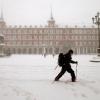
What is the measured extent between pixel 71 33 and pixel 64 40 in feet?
10.9

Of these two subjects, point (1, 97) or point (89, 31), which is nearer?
point (1, 97)

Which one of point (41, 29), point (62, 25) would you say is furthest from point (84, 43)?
point (41, 29)

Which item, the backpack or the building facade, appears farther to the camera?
the building facade

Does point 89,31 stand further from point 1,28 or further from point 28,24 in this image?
point 1,28

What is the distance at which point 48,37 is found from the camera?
82875mm

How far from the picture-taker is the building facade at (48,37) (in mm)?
82062

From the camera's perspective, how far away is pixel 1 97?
5.12 m

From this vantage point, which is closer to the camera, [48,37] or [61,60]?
[61,60]

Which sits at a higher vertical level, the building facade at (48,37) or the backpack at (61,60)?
the building facade at (48,37)

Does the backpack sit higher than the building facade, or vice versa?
the building facade

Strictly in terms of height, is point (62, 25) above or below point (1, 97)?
above

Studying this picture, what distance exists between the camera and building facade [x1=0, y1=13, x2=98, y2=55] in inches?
3231

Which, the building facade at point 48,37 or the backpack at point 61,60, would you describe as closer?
the backpack at point 61,60

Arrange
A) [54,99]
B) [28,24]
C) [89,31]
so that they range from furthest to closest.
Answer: [28,24], [89,31], [54,99]
